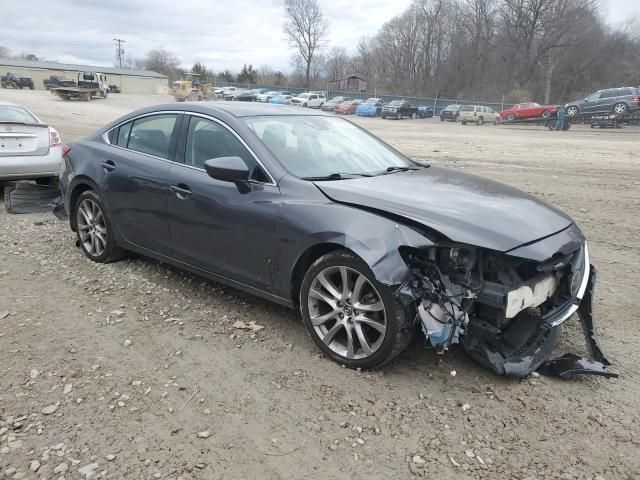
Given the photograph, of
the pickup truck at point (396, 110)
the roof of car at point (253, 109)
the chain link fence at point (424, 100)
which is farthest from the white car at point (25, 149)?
the chain link fence at point (424, 100)

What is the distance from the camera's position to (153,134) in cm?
446

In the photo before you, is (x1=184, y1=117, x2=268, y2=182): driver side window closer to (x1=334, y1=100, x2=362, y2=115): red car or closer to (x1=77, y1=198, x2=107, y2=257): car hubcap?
(x1=77, y1=198, x2=107, y2=257): car hubcap

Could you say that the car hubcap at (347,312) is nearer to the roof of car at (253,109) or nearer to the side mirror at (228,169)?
the side mirror at (228,169)

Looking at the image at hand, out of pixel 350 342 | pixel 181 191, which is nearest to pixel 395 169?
pixel 350 342

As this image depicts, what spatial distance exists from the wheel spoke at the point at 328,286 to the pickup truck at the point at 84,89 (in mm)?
48116

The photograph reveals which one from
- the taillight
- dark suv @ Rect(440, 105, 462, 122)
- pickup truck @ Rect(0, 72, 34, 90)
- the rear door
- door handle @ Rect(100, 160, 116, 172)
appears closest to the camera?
the rear door

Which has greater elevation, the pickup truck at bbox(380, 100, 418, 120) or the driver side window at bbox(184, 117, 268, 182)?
the pickup truck at bbox(380, 100, 418, 120)

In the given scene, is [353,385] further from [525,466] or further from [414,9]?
[414,9]

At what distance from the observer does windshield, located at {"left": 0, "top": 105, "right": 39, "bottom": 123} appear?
7.43 metres

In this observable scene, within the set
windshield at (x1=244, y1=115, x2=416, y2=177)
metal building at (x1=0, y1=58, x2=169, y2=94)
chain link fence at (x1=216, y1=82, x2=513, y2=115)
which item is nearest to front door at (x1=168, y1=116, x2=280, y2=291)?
windshield at (x1=244, y1=115, x2=416, y2=177)

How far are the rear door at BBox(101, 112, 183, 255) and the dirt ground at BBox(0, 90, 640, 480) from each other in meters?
0.53

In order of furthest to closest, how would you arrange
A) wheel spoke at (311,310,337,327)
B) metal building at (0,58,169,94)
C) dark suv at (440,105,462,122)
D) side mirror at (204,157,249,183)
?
metal building at (0,58,169,94)
dark suv at (440,105,462,122)
side mirror at (204,157,249,183)
wheel spoke at (311,310,337,327)

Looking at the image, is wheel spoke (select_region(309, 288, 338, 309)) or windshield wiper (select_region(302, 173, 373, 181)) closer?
wheel spoke (select_region(309, 288, 338, 309))

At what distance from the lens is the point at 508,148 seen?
17500 millimetres
